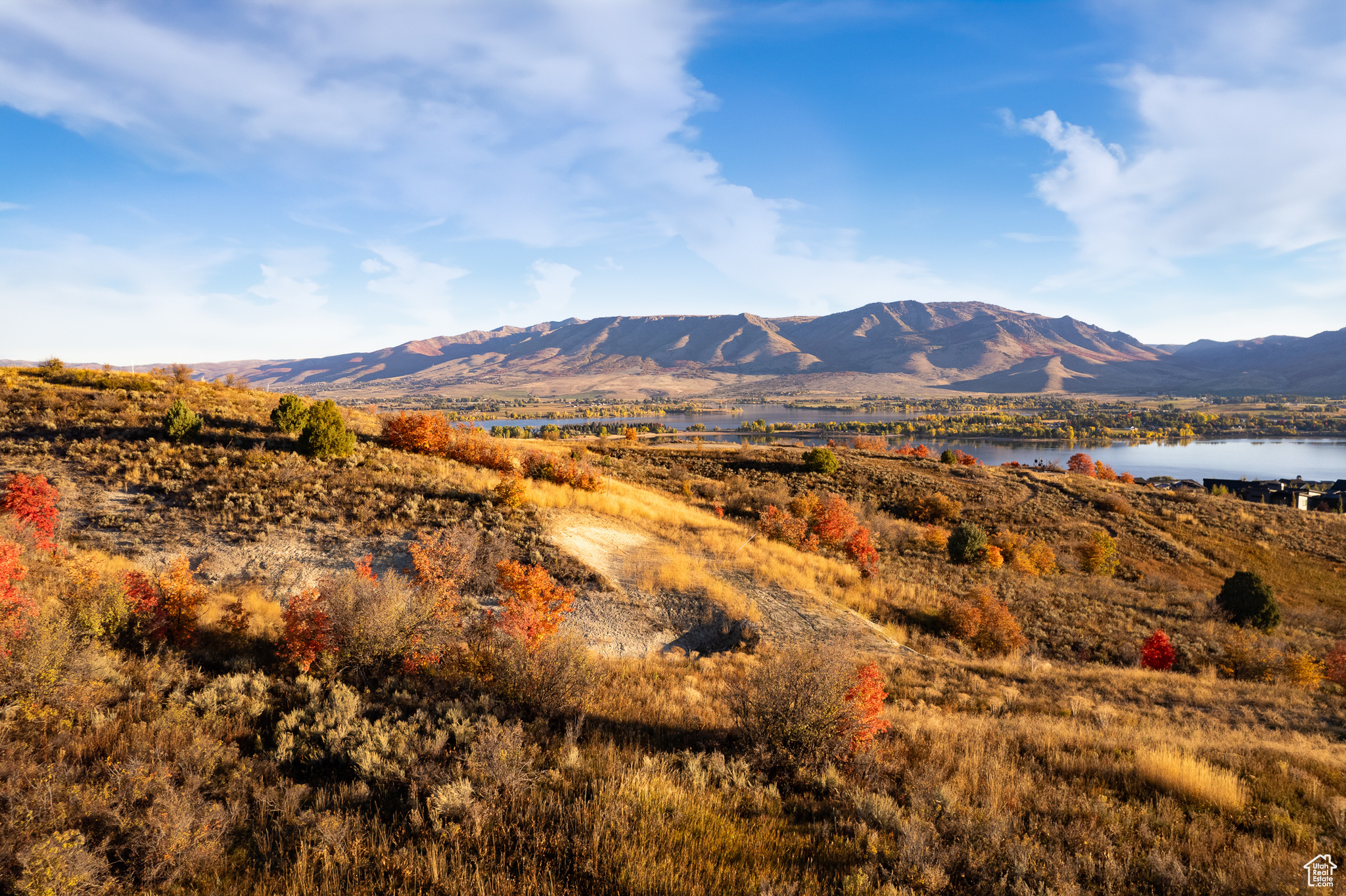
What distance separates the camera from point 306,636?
27.6 ft

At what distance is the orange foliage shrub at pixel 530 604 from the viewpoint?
960 cm

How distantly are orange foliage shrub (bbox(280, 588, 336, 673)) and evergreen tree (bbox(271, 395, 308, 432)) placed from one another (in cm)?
1600

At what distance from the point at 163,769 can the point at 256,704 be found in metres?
1.87

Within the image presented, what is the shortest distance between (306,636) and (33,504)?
10931mm

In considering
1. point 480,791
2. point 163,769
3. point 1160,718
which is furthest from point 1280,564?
point 163,769

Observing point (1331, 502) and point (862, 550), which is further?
point (1331, 502)

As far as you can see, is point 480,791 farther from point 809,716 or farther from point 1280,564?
point 1280,564

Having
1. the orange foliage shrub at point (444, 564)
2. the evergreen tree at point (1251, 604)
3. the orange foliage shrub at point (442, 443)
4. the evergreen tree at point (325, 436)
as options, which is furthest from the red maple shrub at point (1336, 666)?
the evergreen tree at point (325, 436)

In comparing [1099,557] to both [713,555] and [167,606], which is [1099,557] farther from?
[167,606]

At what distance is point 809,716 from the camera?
6.93m

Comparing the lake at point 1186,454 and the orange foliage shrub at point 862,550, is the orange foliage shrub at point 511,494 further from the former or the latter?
the lake at point 1186,454

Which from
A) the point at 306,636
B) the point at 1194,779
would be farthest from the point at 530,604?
the point at 1194,779

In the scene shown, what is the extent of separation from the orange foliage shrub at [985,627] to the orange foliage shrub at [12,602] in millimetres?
20911

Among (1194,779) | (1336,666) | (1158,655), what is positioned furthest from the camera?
(1336,666)
